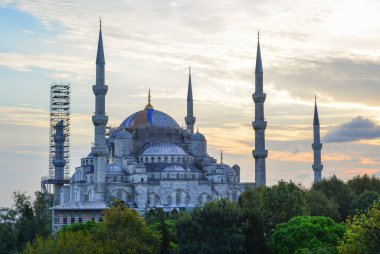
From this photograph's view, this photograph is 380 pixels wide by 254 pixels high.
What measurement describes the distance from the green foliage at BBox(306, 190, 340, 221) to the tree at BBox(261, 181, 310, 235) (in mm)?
5513

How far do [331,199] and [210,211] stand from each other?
19304 mm

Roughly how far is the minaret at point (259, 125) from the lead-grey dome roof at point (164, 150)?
8.63 meters

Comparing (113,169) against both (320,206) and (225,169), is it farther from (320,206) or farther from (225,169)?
(320,206)

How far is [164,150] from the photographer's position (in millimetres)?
76062

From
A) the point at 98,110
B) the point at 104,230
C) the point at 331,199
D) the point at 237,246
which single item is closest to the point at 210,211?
the point at 237,246

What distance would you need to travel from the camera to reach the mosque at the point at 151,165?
67.1m

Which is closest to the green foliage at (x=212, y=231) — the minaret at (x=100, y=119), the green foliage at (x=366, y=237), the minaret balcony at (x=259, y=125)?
the green foliage at (x=366, y=237)

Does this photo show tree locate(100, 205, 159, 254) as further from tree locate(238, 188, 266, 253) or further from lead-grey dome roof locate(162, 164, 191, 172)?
lead-grey dome roof locate(162, 164, 191, 172)

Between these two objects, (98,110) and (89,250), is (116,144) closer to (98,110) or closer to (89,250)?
(98,110)

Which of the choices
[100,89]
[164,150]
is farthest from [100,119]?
[164,150]

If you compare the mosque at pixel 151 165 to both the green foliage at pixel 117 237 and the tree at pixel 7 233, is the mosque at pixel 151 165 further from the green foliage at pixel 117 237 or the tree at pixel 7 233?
the green foliage at pixel 117 237

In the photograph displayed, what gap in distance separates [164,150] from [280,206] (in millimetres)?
30647

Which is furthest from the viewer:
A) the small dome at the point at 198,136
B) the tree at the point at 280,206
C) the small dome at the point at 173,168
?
the small dome at the point at 198,136

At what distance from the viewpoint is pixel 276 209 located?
46.3 meters
